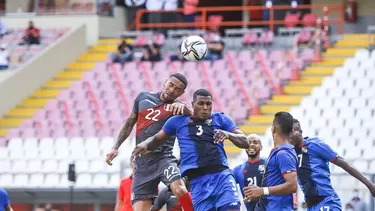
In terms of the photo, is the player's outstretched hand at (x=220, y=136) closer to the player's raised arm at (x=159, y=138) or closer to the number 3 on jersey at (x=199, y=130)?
the number 3 on jersey at (x=199, y=130)

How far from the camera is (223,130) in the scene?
12453mm

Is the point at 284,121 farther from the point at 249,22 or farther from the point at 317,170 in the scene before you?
the point at 249,22

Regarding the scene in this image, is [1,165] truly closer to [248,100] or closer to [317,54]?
[248,100]

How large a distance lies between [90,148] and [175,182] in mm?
13042

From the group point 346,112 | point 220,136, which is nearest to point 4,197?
point 220,136

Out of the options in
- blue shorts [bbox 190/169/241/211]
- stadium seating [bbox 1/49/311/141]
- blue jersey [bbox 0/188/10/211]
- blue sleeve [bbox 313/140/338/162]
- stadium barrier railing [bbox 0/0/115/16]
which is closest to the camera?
blue shorts [bbox 190/169/241/211]

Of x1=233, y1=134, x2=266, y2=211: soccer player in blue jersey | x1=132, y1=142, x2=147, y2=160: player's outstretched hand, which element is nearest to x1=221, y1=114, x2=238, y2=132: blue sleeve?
x1=132, y1=142, x2=147, y2=160: player's outstretched hand

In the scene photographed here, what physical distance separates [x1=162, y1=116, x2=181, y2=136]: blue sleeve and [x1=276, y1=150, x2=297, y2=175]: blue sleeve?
1.38 metres

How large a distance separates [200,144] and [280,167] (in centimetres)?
109

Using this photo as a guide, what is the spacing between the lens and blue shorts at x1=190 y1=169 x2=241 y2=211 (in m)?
12.4

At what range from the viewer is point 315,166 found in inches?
511

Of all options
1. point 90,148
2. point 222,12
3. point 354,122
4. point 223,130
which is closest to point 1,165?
point 90,148

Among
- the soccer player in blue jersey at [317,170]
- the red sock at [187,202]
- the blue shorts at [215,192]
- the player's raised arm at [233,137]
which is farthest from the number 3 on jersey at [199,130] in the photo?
the soccer player in blue jersey at [317,170]

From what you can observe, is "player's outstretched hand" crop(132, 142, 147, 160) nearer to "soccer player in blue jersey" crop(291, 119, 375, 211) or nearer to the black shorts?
the black shorts
